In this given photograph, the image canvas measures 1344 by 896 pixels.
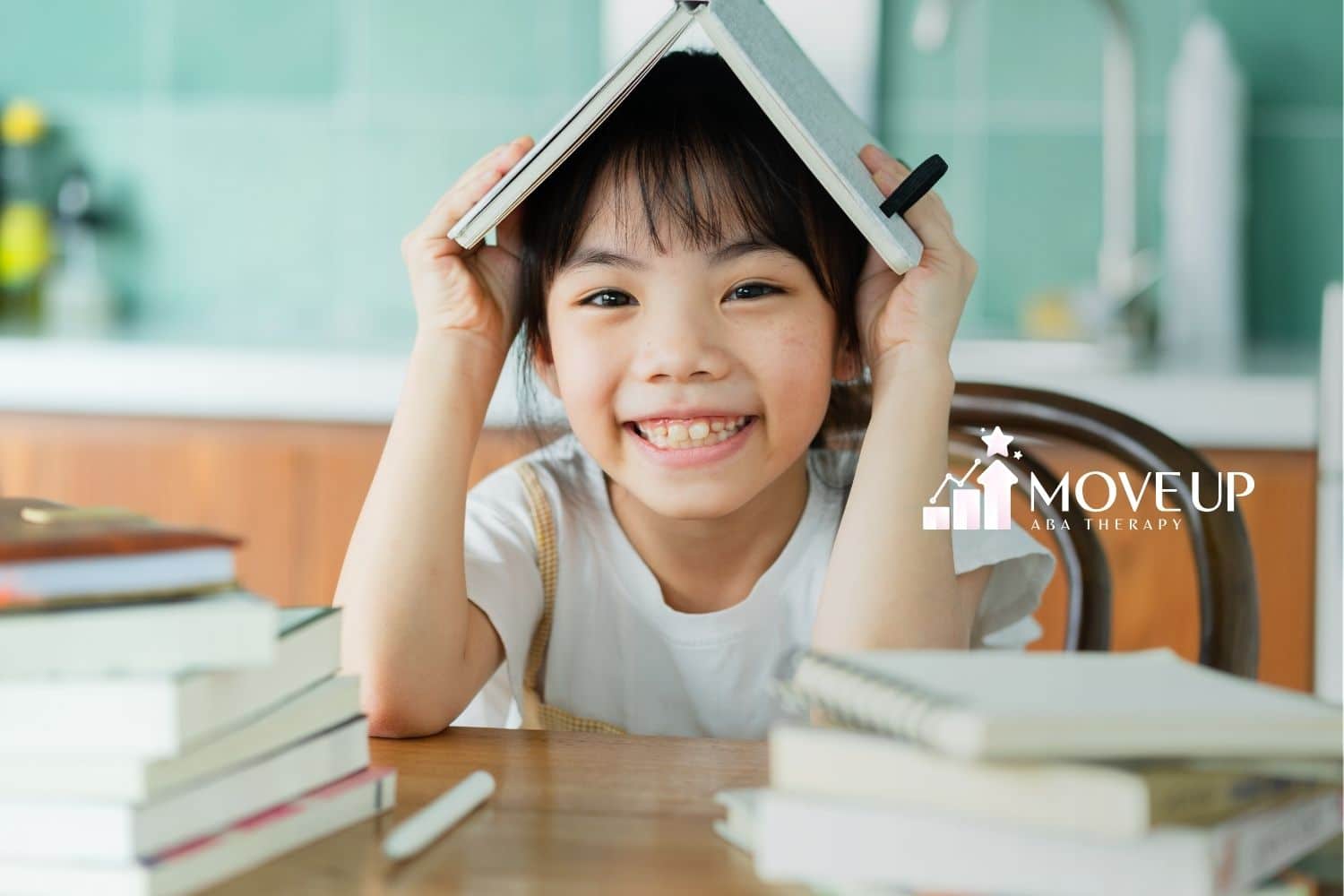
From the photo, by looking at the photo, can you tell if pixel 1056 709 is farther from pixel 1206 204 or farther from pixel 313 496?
pixel 1206 204

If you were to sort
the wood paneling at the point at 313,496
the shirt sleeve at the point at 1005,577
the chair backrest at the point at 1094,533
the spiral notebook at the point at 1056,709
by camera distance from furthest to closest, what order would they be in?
the wood paneling at the point at 313,496, the shirt sleeve at the point at 1005,577, the chair backrest at the point at 1094,533, the spiral notebook at the point at 1056,709

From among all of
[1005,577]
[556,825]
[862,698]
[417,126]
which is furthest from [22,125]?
[862,698]

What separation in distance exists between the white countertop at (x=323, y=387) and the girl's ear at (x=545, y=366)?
1.99 feet

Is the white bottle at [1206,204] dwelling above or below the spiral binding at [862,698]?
above

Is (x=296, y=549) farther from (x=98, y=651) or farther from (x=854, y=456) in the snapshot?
(x=98, y=651)

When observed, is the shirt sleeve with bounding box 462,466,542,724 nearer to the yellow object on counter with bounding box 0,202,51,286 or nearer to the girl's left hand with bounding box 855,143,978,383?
the girl's left hand with bounding box 855,143,978,383

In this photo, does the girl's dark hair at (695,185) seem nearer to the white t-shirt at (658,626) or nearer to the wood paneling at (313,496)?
the white t-shirt at (658,626)

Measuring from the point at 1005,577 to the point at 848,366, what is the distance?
0.21m

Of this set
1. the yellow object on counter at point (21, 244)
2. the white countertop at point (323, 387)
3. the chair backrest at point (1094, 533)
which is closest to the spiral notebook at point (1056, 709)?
the chair backrest at point (1094, 533)

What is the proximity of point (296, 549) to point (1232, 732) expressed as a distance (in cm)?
169

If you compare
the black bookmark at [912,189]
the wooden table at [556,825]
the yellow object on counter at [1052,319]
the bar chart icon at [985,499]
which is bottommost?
the wooden table at [556,825]

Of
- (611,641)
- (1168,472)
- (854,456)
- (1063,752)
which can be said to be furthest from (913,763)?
(854,456)

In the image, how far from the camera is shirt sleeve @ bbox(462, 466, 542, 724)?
1068 millimetres

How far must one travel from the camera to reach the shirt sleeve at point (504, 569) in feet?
3.50
